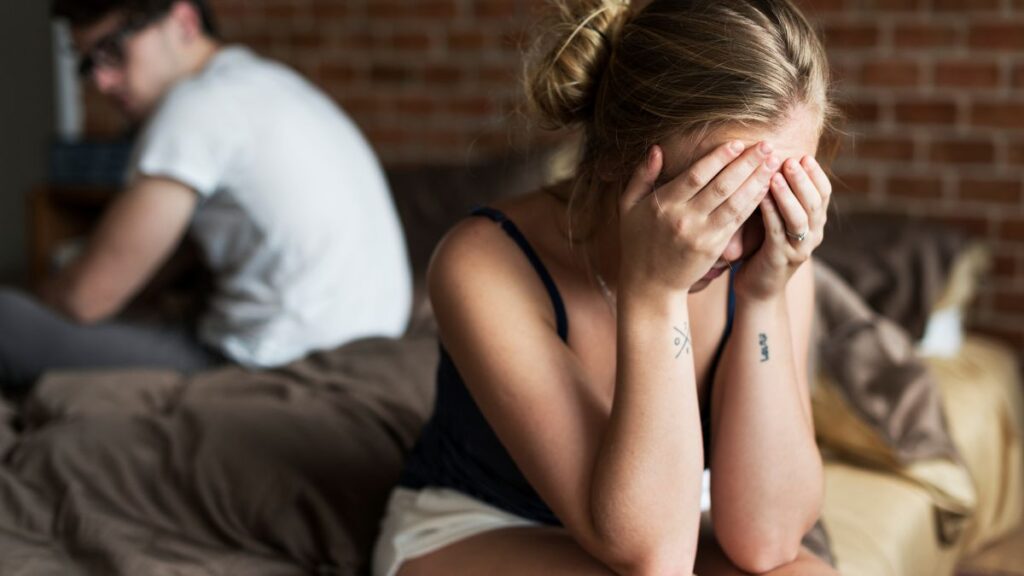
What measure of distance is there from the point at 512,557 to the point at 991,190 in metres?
2.05

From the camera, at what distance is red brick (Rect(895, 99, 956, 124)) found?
279 centimetres

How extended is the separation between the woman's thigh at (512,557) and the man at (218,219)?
0.93m

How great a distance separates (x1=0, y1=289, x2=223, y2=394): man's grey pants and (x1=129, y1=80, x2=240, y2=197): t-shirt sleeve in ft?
1.00

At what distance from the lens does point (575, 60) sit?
1.16m

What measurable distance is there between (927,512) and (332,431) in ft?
3.16

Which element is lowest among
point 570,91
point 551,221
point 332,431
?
point 332,431

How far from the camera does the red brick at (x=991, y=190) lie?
2738mm

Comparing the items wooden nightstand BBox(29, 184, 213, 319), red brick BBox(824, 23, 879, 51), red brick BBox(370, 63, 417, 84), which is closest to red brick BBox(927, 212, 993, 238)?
red brick BBox(824, 23, 879, 51)

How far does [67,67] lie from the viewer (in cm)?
427

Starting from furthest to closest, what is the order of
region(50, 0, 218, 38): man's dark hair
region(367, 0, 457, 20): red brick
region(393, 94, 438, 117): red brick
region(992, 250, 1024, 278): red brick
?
region(393, 94, 438, 117): red brick
region(367, 0, 457, 20): red brick
region(992, 250, 1024, 278): red brick
region(50, 0, 218, 38): man's dark hair

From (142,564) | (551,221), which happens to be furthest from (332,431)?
(551,221)

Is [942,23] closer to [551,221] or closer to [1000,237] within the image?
[1000,237]

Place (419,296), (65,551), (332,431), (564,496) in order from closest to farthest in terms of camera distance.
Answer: (564,496) < (65,551) < (332,431) < (419,296)

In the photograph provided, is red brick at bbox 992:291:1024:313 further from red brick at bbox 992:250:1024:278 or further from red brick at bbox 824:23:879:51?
red brick at bbox 824:23:879:51
